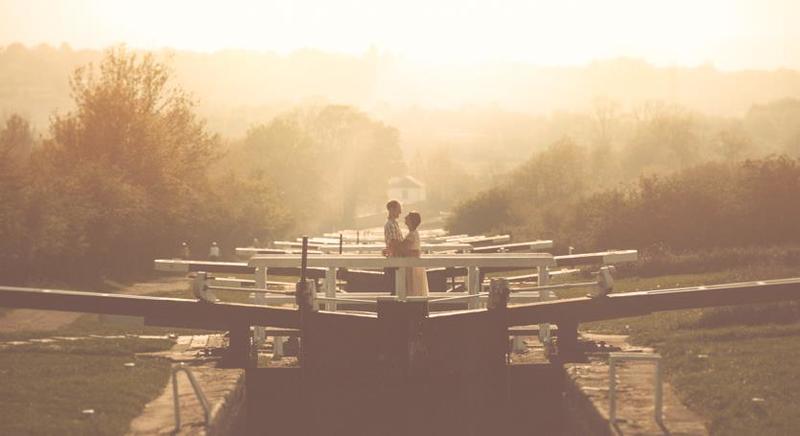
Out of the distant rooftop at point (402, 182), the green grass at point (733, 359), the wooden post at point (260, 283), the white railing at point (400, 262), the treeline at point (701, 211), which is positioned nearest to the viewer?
the green grass at point (733, 359)

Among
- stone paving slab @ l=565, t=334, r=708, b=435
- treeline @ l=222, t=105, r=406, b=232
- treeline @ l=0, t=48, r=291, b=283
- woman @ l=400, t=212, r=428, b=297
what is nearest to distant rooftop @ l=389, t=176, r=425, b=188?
treeline @ l=222, t=105, r=406, b=232

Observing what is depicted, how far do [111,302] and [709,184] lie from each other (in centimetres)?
3075

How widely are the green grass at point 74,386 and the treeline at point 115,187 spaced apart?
49.9 ft

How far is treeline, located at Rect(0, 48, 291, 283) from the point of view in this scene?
3250 cm

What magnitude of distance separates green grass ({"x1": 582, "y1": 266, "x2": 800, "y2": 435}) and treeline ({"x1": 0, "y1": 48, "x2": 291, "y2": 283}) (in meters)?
16.6

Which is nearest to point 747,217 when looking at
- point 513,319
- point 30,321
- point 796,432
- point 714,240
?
point 714,240

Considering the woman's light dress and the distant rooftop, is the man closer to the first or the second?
the woman's light dress

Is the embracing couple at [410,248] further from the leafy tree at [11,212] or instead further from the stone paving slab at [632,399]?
the leafy tree at [11,212]

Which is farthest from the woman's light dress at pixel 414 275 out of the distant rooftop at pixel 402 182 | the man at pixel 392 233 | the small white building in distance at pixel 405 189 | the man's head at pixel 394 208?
the distant rooftop at pixel 402 182

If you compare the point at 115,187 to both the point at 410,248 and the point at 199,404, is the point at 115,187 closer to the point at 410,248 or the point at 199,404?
the point at 410,248

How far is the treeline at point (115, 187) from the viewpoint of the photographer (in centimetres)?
3250

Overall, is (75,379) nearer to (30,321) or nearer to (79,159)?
(30,321)

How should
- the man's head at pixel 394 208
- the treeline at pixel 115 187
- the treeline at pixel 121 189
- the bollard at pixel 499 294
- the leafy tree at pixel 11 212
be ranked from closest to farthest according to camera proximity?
the bollard at pixel 499 294, the man's head at pixel 394 208, the leafy tree at pixel 11 212, the treeline at pixel 115 187, the treeline at pixel 121 189

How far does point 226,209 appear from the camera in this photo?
56.7m
